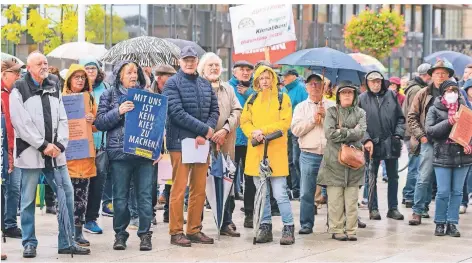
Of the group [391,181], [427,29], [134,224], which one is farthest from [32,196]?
[427,29]

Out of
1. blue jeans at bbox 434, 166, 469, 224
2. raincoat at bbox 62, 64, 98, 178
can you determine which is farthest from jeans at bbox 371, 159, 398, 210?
raincoat at bbox 62, 64, 98, 178

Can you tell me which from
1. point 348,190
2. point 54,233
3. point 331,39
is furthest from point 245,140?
point 331,39

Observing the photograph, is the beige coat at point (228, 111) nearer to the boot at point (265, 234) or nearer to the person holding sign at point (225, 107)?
the person holding sign at point (225, 107)

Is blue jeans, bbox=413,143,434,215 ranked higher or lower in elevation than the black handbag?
lower

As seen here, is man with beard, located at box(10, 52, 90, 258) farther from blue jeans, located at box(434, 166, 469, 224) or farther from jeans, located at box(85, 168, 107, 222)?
blue jeans, located at box(434, 166, 469, 224)

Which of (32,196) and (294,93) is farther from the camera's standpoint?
(294,93)

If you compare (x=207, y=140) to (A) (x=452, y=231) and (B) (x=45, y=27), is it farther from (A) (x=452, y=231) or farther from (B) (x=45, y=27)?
(B) (x=45, y=27)

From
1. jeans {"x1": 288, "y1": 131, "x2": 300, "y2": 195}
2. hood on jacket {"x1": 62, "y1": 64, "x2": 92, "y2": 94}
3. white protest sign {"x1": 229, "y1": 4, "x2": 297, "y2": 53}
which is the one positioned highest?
white protest sign {"x1": 229, "y1": 4, "x2": 297, "y2": 53}

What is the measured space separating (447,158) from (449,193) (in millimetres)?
453

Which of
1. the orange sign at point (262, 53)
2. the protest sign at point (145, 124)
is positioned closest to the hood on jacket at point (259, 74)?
the protest sign at point (145, 124)

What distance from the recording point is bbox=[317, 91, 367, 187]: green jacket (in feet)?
38.4

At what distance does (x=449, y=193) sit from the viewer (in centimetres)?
1218

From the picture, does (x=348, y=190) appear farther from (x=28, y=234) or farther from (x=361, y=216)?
(x=28, y=234)

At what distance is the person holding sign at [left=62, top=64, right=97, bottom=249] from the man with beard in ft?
2.57
